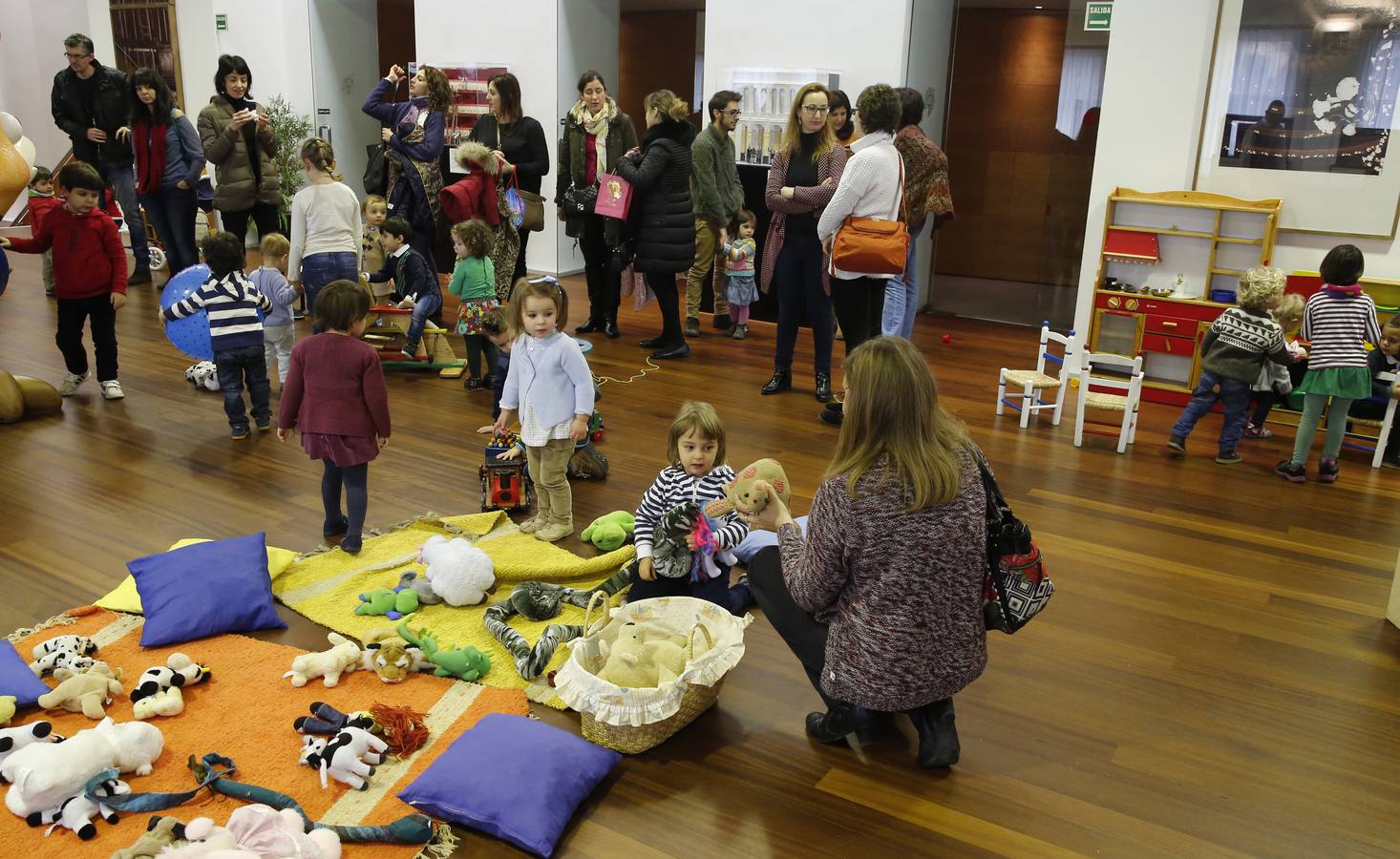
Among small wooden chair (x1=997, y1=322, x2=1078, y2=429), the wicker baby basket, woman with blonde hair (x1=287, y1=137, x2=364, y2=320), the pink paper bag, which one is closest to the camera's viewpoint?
the wicker baby basket

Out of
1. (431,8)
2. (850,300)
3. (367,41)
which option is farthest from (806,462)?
(367,41)

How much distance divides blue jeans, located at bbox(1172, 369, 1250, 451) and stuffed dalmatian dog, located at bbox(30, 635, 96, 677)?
5179 millimetres

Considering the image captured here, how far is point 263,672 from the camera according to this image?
3375 millimetres

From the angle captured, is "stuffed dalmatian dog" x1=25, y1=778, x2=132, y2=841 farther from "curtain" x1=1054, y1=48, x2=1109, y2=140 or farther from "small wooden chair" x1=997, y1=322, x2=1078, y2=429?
"curtain" x1=1054, y1=48, x2=1109, y2=140

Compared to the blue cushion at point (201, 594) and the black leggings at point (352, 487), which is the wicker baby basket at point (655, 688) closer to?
the blue cushion at point (201, 594)

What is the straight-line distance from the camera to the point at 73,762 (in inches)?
106

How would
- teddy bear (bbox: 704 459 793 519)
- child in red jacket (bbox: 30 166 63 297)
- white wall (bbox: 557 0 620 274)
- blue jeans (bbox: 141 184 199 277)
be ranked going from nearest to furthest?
teddy bear (bbox: 704 459 793 519)
child in red jacket (bbox: 30 166 63 297)
blue jeans (bbox: 141 184 199 277)
white wall (bbox: 557 0 620 274)

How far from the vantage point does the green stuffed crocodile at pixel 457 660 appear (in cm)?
338

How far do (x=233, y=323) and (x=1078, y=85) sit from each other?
269 inches

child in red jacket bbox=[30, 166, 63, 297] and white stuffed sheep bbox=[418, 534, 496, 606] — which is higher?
child in red jacket bbox=[30, 166, 63, 297]

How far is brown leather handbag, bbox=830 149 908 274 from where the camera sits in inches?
221

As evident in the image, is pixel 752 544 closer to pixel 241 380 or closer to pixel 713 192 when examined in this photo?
pixel 241 380

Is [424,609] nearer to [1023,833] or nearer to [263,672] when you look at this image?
[263,672]

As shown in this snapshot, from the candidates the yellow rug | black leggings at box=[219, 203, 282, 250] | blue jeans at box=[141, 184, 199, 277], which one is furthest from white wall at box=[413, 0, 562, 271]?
the yellow rug
